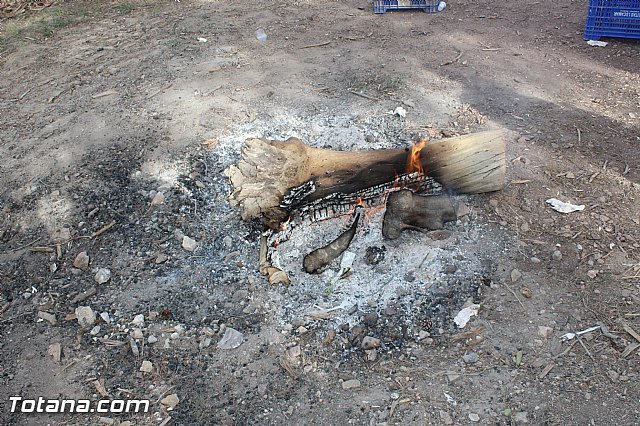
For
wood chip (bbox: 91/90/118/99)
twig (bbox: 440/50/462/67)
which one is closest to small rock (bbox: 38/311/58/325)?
wood chip (bbox: 91/90/118/99)

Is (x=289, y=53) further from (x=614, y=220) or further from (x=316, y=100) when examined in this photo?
(x=614, y=220)

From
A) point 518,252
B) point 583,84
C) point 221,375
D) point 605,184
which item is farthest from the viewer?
point 583,84

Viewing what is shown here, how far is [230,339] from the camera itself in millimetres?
2939

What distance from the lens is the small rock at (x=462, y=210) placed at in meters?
3.49

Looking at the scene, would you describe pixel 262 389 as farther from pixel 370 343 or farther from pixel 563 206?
pixel 563 206

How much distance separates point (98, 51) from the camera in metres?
6.11

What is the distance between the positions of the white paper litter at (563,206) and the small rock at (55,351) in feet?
10.3

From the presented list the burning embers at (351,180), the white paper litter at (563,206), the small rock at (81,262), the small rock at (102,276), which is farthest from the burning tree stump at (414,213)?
the small rock at (81,262)

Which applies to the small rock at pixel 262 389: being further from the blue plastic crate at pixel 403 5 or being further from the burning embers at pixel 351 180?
the blue plastic crate at pixel 403 5

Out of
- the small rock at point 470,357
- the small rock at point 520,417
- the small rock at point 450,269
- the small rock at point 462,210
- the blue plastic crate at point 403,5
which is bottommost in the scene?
the small rock at point 520,417

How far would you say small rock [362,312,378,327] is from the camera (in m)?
2.95

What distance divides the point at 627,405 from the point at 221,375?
197cm

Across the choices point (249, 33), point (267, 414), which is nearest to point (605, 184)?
point (267, 414)

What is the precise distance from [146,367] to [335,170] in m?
1.62
